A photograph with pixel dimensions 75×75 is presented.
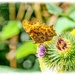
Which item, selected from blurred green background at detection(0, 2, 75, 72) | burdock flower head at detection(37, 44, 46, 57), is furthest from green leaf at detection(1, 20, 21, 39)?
burdock flower head at detection(37, 44, 46, 57)

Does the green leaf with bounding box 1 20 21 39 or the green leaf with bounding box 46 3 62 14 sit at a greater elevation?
the green leaf with bounding box 46 3 62 14

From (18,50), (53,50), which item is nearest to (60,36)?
(53,50)

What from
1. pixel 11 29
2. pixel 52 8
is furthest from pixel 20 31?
pixel 52 8

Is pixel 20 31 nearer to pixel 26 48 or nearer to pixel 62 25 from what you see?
pixel 26 48

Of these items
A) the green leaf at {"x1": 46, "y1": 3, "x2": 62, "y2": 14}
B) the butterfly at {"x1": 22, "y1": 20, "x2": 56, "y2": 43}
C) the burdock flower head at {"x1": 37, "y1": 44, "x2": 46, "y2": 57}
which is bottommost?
the burdock flower head at {"x1": 37, "y1": 44, "x2": 46, "y2": 57}

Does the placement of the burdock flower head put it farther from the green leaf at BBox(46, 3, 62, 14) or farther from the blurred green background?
the green leaf at BBox(46, 3, 62, 14)

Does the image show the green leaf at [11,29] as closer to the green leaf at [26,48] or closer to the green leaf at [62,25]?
the green leaf at [26,48]

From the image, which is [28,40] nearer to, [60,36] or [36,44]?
[36,44]
